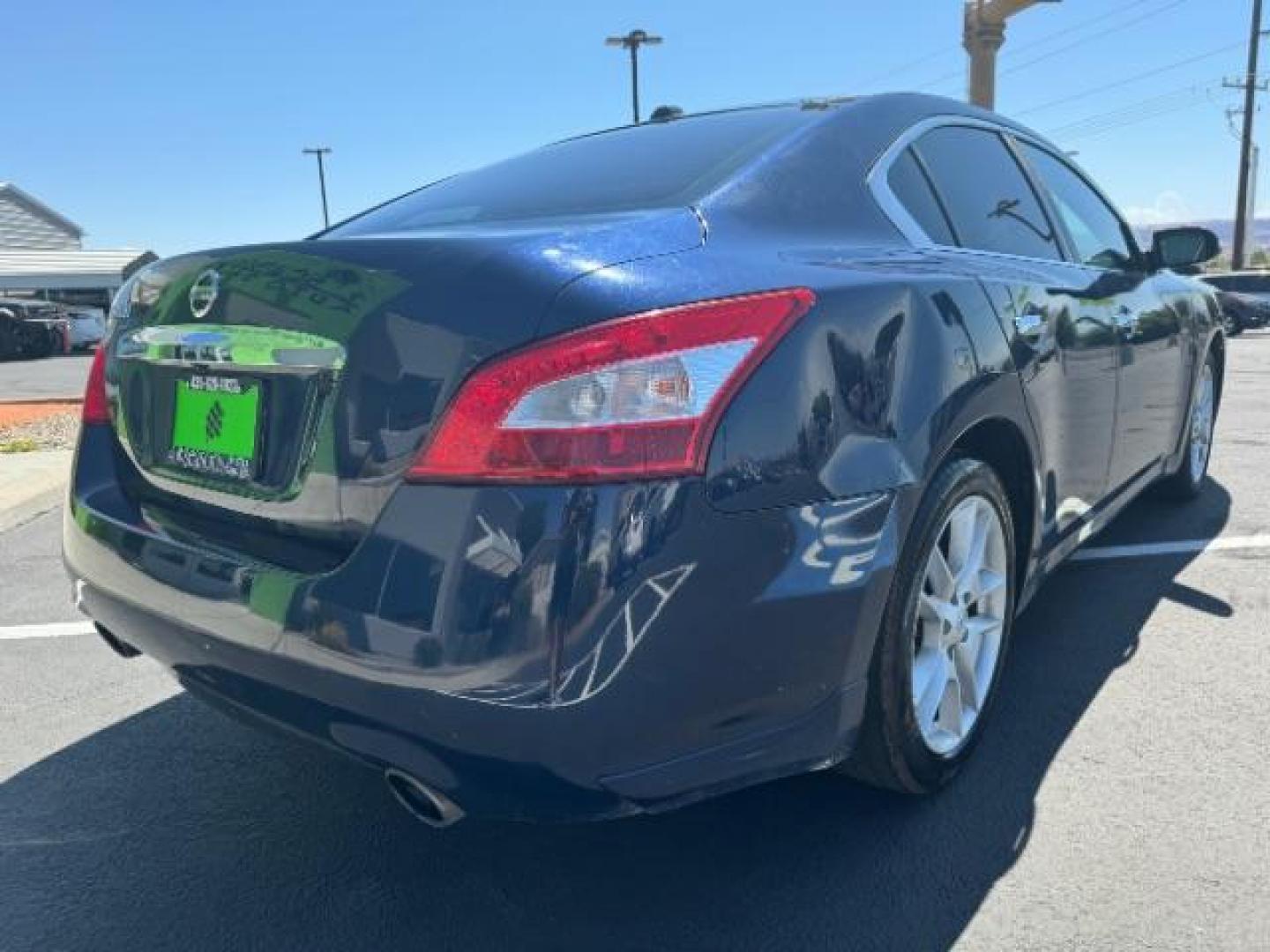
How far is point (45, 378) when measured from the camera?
57.3 feet

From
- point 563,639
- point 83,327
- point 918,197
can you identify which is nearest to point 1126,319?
point 918,197

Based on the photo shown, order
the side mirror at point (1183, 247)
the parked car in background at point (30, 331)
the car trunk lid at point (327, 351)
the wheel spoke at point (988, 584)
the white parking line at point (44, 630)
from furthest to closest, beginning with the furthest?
the parked car in background at point (30, 331), the side mirror at point (1183, 247), the white parking line at point (44, 630), the wheel spoke at point (988, 584), the car trunk lid at point (327, 351)

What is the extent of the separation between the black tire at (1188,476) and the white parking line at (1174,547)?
314 millimetres

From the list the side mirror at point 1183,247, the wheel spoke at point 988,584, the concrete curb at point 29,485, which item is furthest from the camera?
the concrete curb at point 29,485

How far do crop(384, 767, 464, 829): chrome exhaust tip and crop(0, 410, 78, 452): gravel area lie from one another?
22.0ft

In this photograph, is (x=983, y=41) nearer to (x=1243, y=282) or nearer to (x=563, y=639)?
(x=1243, y=282)

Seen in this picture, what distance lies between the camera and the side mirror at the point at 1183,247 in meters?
4.13

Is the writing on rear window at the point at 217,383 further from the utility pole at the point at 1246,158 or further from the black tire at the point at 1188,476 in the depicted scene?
the utility pole at the point at 1246,158

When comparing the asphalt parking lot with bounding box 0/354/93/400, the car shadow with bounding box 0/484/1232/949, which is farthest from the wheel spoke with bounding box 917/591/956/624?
the asphalt parking lot with bounding box 0/354/93/400

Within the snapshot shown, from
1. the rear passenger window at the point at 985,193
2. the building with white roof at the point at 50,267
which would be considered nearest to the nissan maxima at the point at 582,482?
the rear passenger window at the point at 985,193

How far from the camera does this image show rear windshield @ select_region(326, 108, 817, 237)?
2.25 m

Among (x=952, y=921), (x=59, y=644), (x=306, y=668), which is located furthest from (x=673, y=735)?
(x=59, y=644)

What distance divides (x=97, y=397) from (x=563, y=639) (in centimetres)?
143

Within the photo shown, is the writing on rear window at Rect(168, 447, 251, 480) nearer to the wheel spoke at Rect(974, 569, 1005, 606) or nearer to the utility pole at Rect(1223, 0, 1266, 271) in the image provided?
the wheel spoke at Rect(974, 569, 1005, 606)
